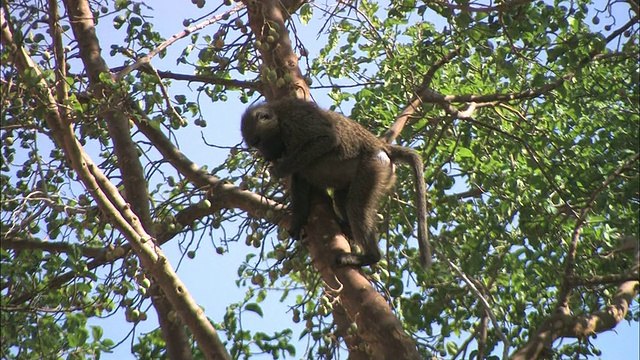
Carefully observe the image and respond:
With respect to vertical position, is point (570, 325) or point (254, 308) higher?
point (254, 308)

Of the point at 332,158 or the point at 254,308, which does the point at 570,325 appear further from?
the point at 332,158

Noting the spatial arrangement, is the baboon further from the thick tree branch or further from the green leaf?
the thick tree branch

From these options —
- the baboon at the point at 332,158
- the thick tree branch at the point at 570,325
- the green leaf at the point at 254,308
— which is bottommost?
the thick tree branch at the point at 570,325

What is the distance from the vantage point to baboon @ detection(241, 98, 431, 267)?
5.41m

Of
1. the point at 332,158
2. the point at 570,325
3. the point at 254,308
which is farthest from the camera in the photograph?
the point at 332,158

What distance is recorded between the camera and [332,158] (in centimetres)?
571

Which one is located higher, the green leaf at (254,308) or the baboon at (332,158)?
the baboon at (332,158)

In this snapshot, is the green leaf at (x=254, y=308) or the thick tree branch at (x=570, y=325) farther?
the green leaf at (x=254, y=308)

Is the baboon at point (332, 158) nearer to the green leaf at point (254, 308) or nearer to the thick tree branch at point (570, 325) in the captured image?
the green leaf at point (254, 308)

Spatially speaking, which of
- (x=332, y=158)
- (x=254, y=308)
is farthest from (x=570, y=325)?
(x=332, y=158)

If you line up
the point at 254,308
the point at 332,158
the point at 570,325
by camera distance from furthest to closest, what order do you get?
the point at 332,158 → the point at 254,308 → the point at 570,325

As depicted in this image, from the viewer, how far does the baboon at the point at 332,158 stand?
541 centimetres

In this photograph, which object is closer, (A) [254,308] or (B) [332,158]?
(A) [254,308]

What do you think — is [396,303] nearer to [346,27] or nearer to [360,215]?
[360,215]
